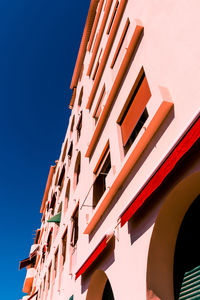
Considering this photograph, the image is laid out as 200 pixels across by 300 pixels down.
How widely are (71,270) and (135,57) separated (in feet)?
23.2

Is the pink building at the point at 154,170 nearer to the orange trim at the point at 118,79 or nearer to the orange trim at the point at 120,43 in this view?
the orange trim at the point at 118,79

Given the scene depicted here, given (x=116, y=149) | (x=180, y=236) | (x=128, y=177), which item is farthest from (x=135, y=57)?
(x=180, y=236)

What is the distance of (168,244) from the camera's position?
132 inches

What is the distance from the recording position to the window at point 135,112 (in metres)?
4.96

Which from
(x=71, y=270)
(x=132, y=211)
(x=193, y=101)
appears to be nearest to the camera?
(x=193, y=101)

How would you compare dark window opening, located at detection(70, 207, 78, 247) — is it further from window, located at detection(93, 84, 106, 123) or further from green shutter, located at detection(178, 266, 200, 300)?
green shutter, located at detection(178, 266, 200, 300)

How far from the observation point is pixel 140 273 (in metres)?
3.38

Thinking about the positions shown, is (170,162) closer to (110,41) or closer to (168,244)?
(168,244)

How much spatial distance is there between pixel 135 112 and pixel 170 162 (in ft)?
8.30

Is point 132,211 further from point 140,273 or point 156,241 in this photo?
point 140,273

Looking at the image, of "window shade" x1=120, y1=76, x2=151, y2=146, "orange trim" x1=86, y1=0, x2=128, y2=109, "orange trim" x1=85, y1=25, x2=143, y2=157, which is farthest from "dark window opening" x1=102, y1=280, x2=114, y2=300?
"orange trim" x1=86, y1=0, x2=128, y2=109

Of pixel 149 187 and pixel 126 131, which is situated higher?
pixel 126 131

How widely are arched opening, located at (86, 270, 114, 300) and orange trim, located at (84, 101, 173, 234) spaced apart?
1.37 meters

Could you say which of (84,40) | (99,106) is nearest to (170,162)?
(99,106)
